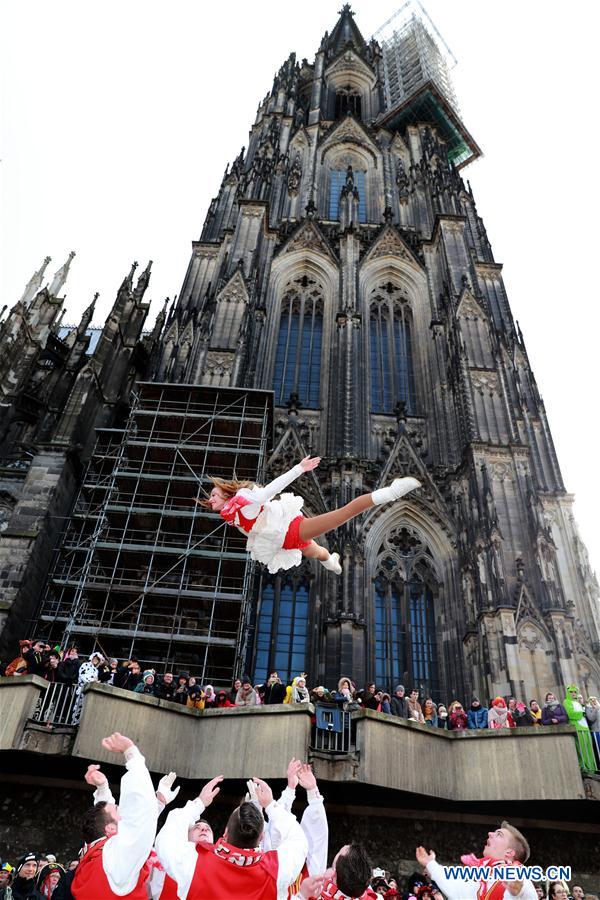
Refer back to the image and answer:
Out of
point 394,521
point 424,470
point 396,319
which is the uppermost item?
point 396,319

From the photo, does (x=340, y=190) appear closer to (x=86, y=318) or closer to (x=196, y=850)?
(x=86, y=318)

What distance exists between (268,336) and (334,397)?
3545 mm

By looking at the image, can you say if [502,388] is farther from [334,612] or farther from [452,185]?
[452,185]

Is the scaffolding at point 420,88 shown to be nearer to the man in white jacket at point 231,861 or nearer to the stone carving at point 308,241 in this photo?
the stone carving at point 308,241

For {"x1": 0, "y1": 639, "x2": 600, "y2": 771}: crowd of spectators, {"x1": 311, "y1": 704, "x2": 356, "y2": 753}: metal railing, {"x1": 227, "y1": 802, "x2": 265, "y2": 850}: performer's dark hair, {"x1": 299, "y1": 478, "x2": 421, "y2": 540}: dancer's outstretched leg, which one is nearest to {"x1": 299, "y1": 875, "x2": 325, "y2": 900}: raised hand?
{"x1": 227, "y1": 802, "x2": 265, "y2": 850}: performer's dark hair

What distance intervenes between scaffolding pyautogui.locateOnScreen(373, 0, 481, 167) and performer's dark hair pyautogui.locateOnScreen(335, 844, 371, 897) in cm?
3615

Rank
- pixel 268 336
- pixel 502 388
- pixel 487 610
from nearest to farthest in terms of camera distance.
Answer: pixel 487 610 < pixel 502 388 < pixel 268 336

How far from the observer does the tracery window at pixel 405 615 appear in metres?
16.0

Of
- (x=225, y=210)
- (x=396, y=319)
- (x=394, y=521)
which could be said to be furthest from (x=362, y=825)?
(x=225, y=210)

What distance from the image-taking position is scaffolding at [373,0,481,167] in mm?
35312

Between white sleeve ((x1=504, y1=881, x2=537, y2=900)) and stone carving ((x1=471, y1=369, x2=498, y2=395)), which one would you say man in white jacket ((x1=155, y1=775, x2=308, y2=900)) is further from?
stone carving ((x1=471, y1=369, x2=498, y2=395))

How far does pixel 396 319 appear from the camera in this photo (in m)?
24.3

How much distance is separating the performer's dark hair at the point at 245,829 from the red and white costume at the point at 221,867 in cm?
3

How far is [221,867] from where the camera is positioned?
281 centimetres
